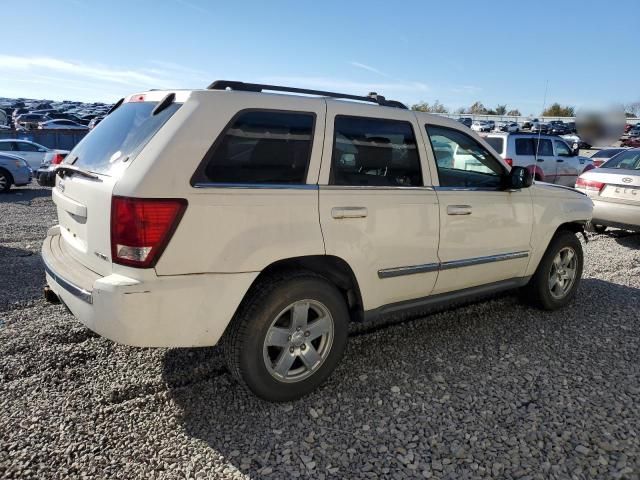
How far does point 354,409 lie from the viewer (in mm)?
3078

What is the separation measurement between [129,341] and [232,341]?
575 mm

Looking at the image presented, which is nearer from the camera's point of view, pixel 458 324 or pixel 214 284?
pixel 214 284

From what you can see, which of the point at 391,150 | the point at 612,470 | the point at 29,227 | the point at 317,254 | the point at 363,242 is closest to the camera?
the point at 612,470

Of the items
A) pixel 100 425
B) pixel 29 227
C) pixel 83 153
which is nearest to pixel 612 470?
pixel 100 425

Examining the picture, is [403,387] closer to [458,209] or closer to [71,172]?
[458,209]

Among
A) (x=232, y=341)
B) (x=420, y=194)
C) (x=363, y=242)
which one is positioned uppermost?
(x=420, y=194)

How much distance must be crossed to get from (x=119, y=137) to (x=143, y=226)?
2.67 feet

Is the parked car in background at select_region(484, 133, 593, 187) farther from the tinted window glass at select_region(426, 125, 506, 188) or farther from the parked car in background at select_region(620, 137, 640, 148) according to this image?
the parked car in background at select_region(620, 137, 640, 148)

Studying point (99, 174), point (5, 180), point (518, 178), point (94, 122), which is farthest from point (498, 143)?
point (94, 122)

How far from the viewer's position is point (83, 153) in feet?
10.7

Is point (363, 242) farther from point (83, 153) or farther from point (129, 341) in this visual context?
point (83, 153)

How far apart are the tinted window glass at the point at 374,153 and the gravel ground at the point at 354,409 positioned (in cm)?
138

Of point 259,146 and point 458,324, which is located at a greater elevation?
point 259,146

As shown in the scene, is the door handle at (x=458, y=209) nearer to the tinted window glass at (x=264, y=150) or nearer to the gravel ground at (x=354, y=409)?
the gravel ground at (x=354, y=409)
